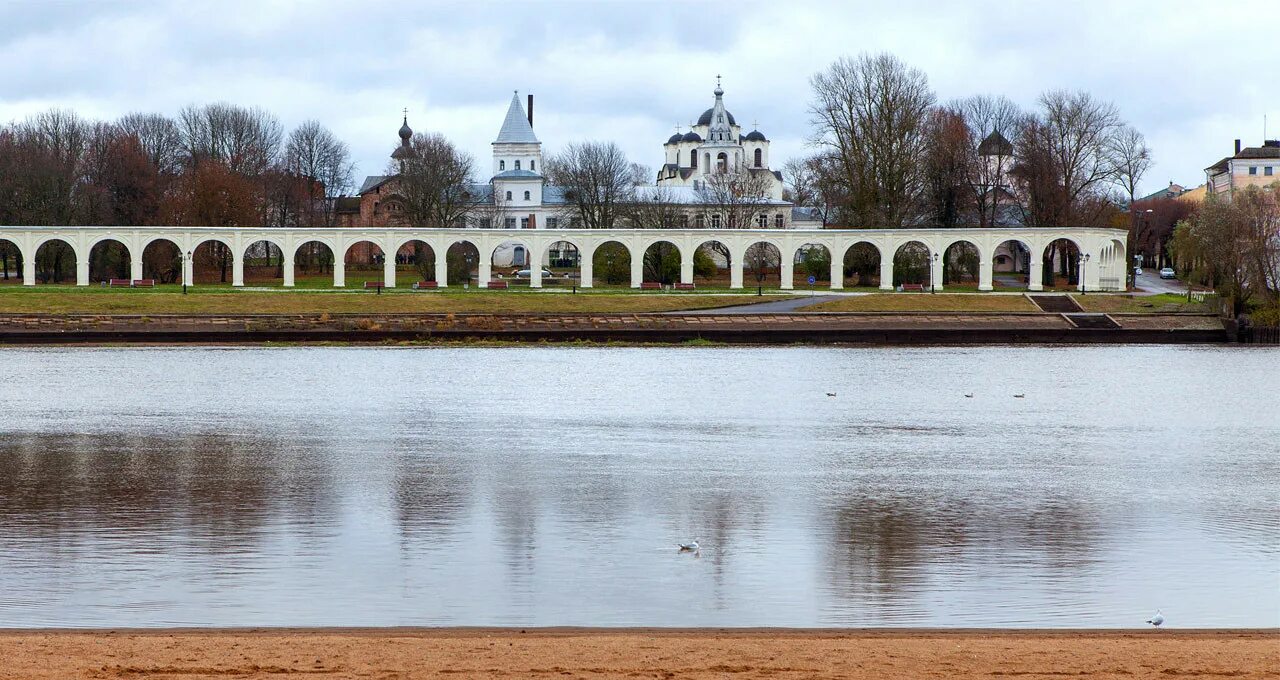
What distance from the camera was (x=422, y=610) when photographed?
10.2m

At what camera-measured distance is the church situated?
4146 inches

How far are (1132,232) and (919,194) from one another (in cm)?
2995

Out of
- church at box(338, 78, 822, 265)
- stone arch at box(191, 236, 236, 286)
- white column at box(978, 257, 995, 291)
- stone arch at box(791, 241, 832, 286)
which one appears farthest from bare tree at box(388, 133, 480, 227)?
white column at box(978, 257, 995, 291)

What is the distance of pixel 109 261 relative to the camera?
7469cm

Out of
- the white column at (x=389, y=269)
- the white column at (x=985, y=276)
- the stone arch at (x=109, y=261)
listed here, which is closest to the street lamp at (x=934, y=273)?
the white column at (x=985, y=276)

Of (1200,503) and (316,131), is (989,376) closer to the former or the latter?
(1200,503)

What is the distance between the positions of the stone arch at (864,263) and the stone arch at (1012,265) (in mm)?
5872

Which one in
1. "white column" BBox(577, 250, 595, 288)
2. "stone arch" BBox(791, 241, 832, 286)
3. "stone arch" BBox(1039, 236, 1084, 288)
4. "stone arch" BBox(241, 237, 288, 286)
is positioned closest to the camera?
"stone arch" BBox(1039, 236, 1084, 288)

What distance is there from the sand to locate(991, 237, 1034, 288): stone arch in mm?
61245

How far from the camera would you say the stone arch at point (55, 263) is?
240ft

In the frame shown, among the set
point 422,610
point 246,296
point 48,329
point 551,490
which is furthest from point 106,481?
point 246,296

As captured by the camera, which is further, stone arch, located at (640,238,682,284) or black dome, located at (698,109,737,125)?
black dome, located at (698,109,737,125)

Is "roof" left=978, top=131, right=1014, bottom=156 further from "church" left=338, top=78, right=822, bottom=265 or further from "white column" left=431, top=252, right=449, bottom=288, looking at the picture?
"white column" left=431, top=252, right=449, bottom=288

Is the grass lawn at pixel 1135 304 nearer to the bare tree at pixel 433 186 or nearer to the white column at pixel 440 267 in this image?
the white column at pixel 440 267
